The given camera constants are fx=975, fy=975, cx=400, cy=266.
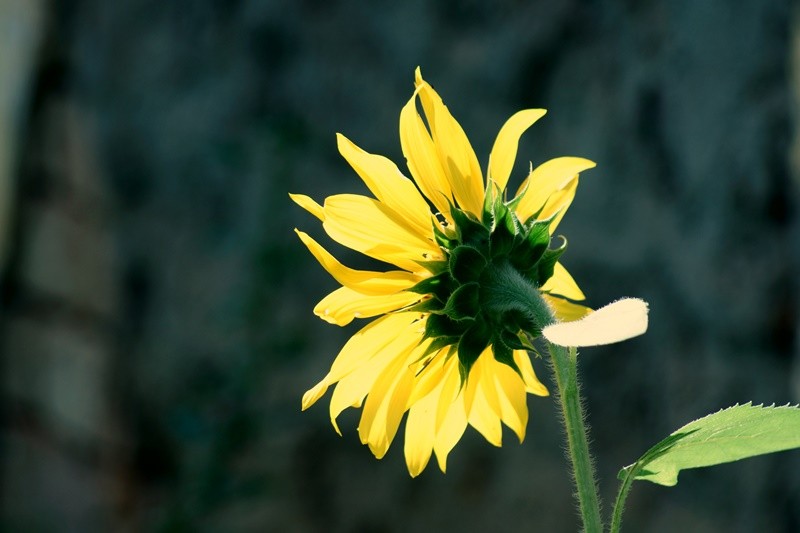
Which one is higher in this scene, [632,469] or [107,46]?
[107,46]

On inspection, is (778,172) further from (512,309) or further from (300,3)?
(512,309)

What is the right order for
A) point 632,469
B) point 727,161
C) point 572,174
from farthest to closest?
point 727,161 → point 572,174 → point 632,469

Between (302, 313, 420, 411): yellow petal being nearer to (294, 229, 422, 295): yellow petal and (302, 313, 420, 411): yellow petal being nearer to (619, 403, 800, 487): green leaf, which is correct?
(294, 229, 422, 295): yellow petal

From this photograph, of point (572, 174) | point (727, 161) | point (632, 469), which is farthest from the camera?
point (727, 161)

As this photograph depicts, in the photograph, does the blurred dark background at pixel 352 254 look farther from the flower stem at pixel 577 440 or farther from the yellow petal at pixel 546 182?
the flower stem at pixel 577 440

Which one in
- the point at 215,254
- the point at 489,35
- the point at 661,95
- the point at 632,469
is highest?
the point at 489,35

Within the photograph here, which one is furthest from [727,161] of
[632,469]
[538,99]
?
[632,469]

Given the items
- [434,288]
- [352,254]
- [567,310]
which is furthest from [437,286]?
[352,254]

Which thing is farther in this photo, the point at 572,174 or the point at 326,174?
the point at 326,174
